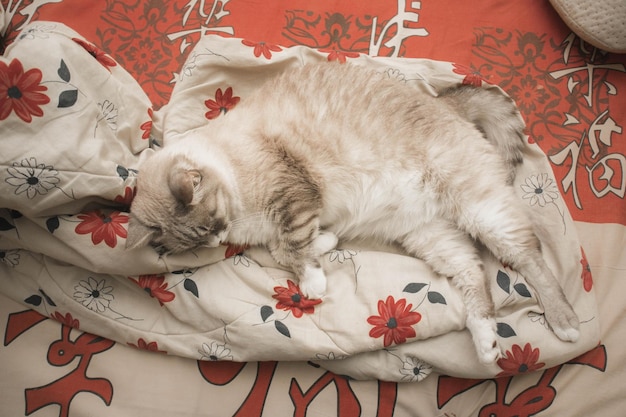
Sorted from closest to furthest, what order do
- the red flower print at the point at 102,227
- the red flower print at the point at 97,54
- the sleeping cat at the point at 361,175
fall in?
1. the red flower print at the point at 102,227
2. the sleeping cat at the point at 361,175
3. the red flower print at the point at 97,54

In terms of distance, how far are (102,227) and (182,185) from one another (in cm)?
37

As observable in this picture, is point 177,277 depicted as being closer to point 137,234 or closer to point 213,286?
point 213,286

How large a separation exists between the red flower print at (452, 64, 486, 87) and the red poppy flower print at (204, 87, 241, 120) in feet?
3.24

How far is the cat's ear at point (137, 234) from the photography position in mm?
1340

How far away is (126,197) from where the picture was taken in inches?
59.9

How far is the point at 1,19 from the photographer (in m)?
1.89

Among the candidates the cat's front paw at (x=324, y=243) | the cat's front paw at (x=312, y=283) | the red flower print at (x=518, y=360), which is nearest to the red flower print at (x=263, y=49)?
the cat's front paw at (x=324, y=243)

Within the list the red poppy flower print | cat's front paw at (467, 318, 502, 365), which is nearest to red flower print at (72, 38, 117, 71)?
the red poppy flower print

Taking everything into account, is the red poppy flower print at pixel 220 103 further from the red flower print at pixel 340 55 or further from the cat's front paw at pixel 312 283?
the cat's front paw at pixel 312 283

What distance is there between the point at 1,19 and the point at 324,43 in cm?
146

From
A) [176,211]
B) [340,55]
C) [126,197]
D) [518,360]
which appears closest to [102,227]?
[126,197]

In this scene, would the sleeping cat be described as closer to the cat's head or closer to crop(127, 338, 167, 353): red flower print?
the cat's head

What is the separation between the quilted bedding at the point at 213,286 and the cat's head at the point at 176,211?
7 cm

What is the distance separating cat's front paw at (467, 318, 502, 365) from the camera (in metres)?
1.39
